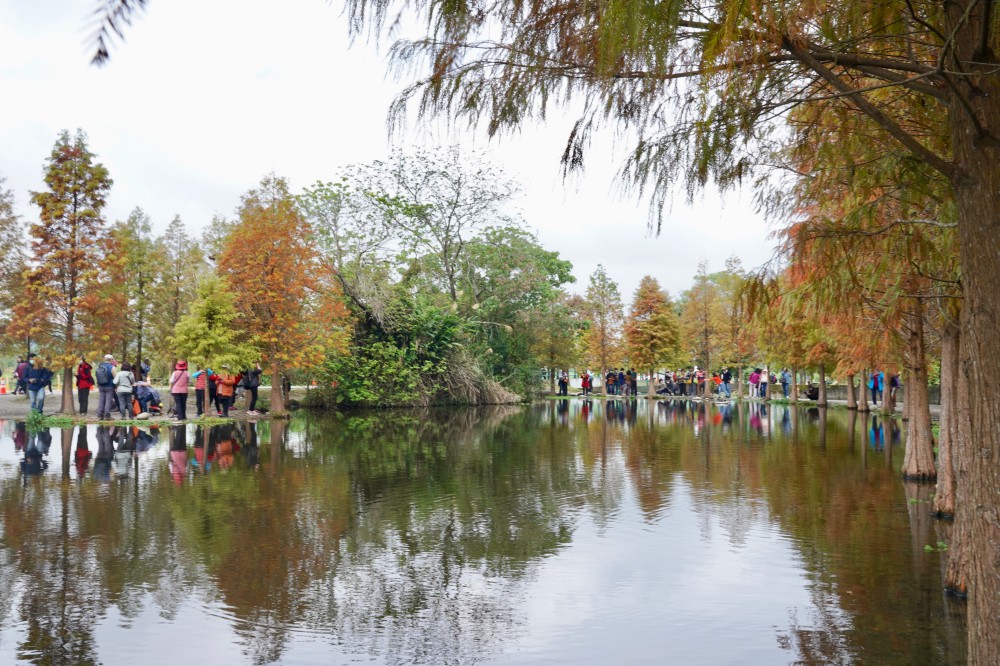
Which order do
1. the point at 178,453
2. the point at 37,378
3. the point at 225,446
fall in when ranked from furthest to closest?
the point at 37,378 → the point at 225,446 → the point at 178,453

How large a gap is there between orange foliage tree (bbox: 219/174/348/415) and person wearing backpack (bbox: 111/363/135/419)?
13.9 feet

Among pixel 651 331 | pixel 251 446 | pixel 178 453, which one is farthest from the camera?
pixel 651 331

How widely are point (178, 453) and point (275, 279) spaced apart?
11490 millimetres

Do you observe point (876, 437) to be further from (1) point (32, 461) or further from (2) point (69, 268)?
(2) point (69, 268)

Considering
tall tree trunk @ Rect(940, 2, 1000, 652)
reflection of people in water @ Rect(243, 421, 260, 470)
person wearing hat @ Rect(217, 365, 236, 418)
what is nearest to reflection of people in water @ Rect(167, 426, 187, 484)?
reflection of people in water @ Rect(243, 421, 260, 470)

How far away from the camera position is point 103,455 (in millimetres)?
15938

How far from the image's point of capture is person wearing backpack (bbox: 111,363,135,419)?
23.6 meters

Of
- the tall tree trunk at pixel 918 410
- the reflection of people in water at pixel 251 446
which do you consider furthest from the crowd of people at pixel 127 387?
the tall tree trunk at pixel 918 410

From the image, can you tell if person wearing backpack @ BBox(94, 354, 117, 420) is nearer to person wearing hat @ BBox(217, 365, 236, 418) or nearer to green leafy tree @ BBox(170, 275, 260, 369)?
green leafy tree @ BBox(170, 275, 260, 369)

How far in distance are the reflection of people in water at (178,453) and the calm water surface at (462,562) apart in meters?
0.14

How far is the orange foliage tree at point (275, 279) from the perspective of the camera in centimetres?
2720

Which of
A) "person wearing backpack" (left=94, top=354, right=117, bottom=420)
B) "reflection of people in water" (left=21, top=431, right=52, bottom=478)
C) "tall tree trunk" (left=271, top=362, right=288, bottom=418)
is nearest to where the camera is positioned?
"reflection of people in water" (left=21, top=431, right=52, bottom=478)

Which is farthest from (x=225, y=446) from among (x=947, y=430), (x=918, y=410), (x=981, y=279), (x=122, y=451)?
(x=981, y=279)

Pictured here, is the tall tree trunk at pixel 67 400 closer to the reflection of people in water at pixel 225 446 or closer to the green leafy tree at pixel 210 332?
the green leafy tree at pixel 210 332
